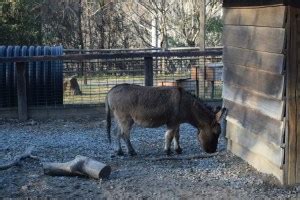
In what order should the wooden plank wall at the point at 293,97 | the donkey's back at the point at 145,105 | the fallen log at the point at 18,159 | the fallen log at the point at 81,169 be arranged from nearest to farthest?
the wooden plank wall at the point at 293,97 → the fallen log at the point at 81,169 → the fallen log at the point at 18,159 → the donkey's back at the point at 145,105

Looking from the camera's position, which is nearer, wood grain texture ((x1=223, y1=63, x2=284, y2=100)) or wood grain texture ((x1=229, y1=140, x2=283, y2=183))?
wood grain texture ((x1=223, y1=63, x2=284, y2=100))

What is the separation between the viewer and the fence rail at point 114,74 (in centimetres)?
1276

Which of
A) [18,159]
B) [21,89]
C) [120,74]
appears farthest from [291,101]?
[120,74]

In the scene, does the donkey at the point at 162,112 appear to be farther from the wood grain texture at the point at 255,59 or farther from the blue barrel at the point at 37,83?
the blue barrel at the point at 37,83

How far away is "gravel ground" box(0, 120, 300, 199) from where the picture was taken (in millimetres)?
6980

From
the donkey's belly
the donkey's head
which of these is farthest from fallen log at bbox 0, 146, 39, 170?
the donkey's head

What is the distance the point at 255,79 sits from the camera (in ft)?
25.7

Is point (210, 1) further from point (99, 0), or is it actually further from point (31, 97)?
point (31, 97)

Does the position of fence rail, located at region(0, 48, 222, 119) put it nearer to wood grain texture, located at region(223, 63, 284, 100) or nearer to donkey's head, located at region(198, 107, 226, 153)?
donkey's head, located at region(198, 107, 226, 153)

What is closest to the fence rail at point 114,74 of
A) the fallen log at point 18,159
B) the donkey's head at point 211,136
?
the donkey's head at point 211,136

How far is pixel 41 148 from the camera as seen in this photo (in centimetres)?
1006

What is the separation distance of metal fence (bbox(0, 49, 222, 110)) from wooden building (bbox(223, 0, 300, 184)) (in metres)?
4.06

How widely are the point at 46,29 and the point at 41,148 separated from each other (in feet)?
57.6

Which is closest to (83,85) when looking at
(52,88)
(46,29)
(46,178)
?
(52,88)
